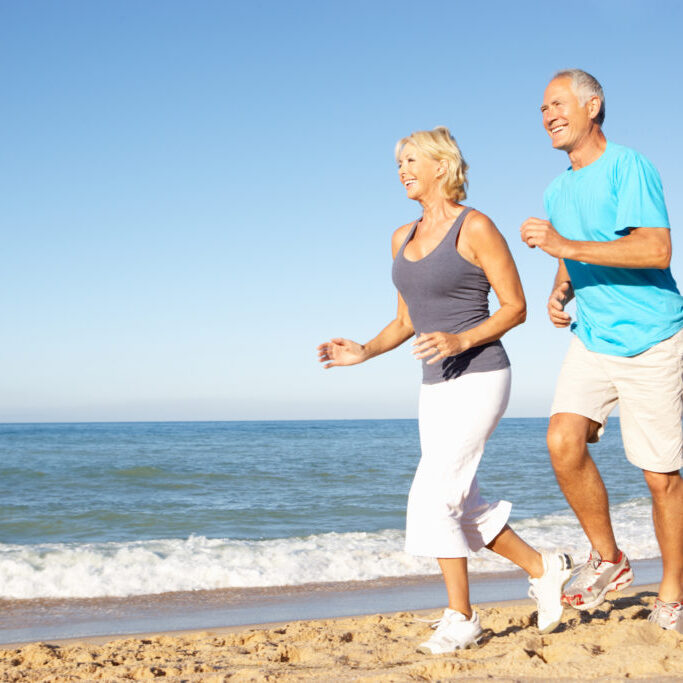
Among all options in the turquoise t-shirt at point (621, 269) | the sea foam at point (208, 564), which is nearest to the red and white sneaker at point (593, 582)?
the turquoise t-shirt at point (621, 269)

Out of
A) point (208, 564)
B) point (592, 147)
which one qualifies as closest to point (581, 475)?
point (592, 147)

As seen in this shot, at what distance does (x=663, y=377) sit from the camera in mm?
3029

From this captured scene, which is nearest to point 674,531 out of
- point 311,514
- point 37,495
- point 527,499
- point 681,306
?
point 681,306

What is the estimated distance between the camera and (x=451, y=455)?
2.92 metres

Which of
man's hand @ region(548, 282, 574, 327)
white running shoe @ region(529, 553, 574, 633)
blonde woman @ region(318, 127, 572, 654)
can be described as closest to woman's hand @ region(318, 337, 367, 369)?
blonde woman @ region(318, 127, 572, 654)

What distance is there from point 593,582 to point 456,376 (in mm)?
1116

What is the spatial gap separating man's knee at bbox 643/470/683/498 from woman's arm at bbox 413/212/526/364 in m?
0.90

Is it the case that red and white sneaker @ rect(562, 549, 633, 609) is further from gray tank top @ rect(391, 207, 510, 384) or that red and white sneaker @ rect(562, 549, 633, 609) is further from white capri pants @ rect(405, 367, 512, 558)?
gray tank top @ rect(391, 207, 510, 384)

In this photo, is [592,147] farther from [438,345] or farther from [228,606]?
[228,606]

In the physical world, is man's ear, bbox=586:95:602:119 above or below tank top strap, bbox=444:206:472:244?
above

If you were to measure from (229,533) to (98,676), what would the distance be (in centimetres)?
628

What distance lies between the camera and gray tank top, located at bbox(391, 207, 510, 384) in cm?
293

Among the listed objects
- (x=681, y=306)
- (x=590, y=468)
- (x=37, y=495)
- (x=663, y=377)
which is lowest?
(x=37, y=495)

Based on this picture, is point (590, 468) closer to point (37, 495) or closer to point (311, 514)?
point (311, 514)
